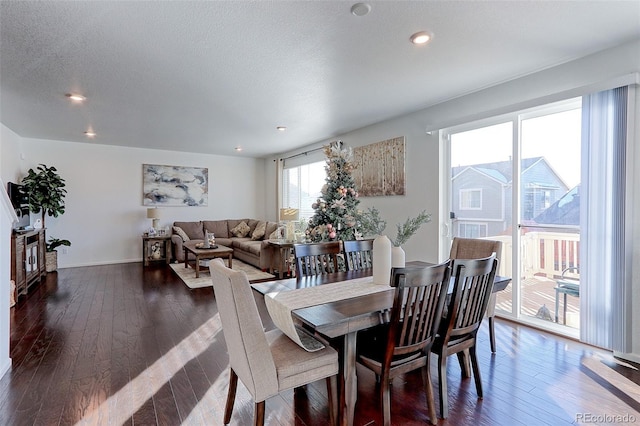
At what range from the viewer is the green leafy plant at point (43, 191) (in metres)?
5.29

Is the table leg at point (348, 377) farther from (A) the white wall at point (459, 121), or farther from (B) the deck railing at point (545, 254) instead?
(A) the white wall at point (459, 121)

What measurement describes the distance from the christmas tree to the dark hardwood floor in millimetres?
1856

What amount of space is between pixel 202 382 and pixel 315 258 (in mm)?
1225

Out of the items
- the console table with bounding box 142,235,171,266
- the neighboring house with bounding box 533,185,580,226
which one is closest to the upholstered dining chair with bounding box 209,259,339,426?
the neighboring house with bounding box 533,185,580,226

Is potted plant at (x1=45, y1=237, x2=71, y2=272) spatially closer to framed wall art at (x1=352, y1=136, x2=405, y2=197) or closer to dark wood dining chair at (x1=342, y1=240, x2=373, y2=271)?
framed wall art at (x1=352, y1=136, x2=405, y2=197)

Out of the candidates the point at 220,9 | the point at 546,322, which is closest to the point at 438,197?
the point at 546,322

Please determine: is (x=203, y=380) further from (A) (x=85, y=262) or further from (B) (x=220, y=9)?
(A) (x=85, y=262)

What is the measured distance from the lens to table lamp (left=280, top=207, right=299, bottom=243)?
5914 mm

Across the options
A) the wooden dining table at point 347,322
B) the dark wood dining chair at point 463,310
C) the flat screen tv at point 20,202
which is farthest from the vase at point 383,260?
the flat screen tv at point 20,202

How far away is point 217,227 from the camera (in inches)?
306

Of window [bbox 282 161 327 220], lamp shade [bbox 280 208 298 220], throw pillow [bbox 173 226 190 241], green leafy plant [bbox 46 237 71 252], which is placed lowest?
green leafy plant [bbox 46 237 71 252]

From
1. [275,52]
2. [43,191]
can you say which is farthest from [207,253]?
[275,52]

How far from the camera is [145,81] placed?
329 cm

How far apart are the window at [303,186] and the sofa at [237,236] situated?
77cm
